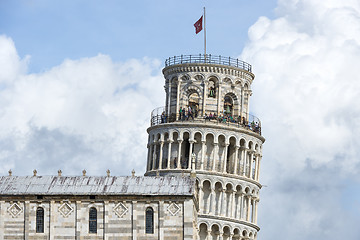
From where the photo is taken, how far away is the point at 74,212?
5753 inches

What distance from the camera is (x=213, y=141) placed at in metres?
188

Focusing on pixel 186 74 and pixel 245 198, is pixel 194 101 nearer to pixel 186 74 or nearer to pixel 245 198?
pixel 186 74

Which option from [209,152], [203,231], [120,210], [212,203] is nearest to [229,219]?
[212,203]

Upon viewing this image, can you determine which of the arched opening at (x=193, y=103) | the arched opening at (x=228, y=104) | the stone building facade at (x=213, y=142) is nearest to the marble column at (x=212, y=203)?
the stone building facade at (x=213, y=142)

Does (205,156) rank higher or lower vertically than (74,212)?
higher

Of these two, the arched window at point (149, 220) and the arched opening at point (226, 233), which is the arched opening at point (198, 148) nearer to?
the arched opening at point (226, 233)

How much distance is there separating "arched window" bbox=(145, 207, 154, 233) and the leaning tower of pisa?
38851 millimetres

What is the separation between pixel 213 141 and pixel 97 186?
4241cm

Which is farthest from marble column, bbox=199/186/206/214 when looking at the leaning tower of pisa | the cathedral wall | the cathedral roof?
the cathedral wall

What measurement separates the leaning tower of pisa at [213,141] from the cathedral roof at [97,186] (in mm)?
35898

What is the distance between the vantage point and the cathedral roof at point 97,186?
14612cm

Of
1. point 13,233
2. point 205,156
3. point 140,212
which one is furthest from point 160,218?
point 205,156

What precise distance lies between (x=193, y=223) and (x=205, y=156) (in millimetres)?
40810

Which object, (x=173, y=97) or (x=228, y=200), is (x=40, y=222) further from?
(x=173, y=97)
